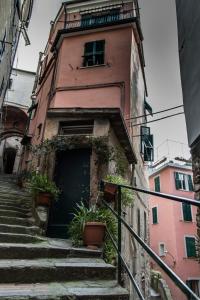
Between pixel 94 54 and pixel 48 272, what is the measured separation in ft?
38.3

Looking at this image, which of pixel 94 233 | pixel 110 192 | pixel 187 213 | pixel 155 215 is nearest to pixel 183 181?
pixel 187 213

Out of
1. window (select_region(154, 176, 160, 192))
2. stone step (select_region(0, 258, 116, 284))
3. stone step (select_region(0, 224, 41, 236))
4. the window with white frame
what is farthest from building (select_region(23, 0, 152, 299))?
window (select_region(154, 176, 160, 192))

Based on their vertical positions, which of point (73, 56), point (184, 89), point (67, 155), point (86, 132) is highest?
point (73, 56)

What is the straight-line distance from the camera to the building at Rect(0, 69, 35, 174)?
67.3 feet

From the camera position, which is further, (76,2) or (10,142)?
(10,142)

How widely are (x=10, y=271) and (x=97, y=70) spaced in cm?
1088

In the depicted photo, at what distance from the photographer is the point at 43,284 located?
2.84m

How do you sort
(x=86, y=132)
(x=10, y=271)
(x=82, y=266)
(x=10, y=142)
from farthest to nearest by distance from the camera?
1. (x=10, y=142)
2. (x=86, y=132)
3. (x=82, y=266)
4. (x=10, y=271)

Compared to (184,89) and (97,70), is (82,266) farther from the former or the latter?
(97,70)

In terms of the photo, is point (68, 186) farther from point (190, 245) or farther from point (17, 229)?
point (190, 245)

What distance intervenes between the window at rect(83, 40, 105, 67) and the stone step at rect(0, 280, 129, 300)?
447 inches

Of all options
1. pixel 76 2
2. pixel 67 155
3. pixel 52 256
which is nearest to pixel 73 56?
pixel 76 2

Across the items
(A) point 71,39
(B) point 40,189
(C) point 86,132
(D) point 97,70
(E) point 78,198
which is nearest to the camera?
(B) point 40,189

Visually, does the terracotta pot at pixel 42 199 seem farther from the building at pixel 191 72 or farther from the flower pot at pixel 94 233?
the building at pixel 191 72
